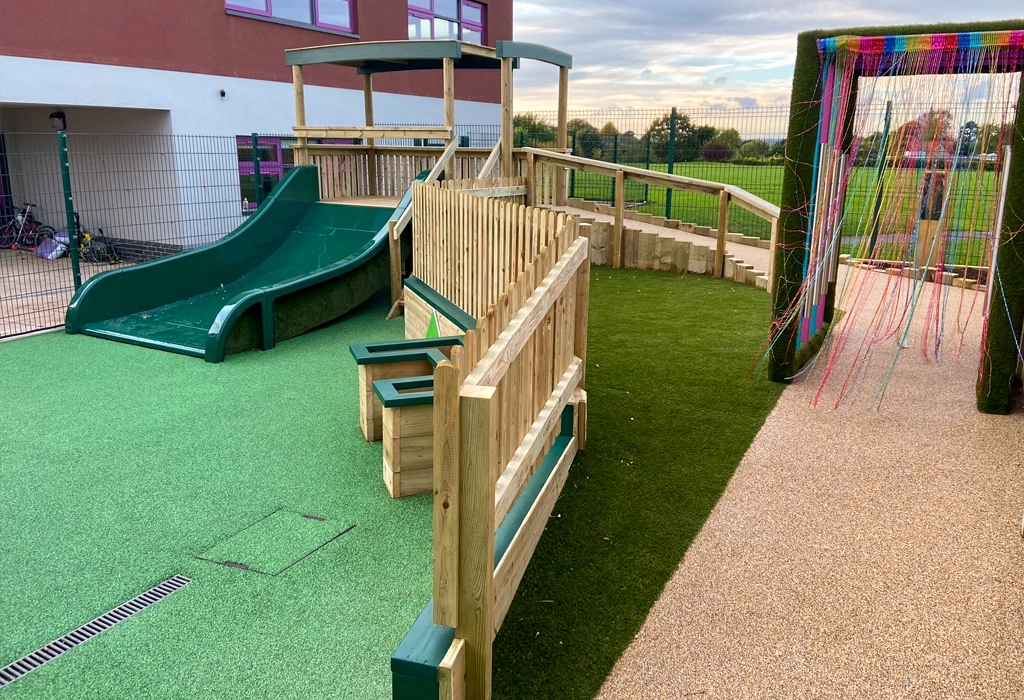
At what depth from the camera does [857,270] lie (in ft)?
37.6

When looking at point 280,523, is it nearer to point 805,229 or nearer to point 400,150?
point 805,229

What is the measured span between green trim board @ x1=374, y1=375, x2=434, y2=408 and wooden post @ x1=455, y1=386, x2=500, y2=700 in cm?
171

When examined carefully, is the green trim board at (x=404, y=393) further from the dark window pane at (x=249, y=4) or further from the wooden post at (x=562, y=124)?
the dark window pane at (x=249, y=4)

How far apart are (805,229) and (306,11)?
12624 mm

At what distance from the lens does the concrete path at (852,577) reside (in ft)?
9.26

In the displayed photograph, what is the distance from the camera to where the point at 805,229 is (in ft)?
19.8

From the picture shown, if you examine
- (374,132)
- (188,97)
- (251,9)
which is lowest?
(374,132)

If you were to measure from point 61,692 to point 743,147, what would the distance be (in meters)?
15.5

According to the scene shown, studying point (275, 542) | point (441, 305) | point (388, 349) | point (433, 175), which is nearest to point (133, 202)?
point (433, 175)

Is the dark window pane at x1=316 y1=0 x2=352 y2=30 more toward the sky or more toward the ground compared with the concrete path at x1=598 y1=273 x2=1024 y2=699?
more toward the sky

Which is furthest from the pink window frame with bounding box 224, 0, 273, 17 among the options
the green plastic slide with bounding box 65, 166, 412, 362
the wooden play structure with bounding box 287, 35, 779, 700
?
the wooden play structure with bounding box 287, 35, 779, 700

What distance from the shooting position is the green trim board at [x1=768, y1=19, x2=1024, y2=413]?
5.28m

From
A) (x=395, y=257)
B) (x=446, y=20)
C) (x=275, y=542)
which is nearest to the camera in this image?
(x=275, y=542)

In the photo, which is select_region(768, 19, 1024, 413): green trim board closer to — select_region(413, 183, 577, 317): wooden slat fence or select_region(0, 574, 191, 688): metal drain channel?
select_region(413, 183, 577, 317): wooden slat fence
